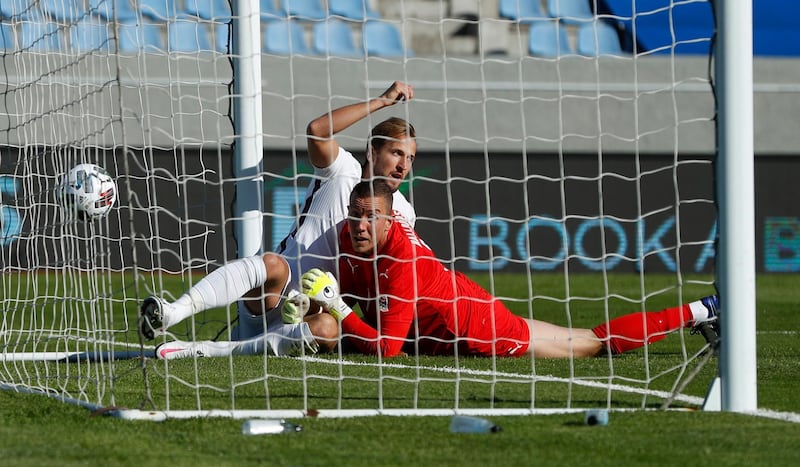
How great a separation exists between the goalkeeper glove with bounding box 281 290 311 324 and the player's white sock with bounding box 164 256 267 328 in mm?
177

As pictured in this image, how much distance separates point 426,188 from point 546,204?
192 cm

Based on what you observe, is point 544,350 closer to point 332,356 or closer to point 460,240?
point 332,356

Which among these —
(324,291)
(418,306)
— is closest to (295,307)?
(324,291)

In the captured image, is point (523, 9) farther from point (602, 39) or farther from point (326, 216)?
point (326, 216)

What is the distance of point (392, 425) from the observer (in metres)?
3.77

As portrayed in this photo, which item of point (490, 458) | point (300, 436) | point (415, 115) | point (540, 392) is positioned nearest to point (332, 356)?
point (540, 392)

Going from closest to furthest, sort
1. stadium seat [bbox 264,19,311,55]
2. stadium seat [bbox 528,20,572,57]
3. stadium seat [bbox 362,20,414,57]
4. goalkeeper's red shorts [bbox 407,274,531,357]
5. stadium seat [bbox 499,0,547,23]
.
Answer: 1. goalkeeper's red shorts [bbox 407,274,531,357]
2. stadium seat [bbox 264,19,311,55]
3. stadium seat [bbox 362,20,414,57]
4. stadium seat [bbox 528,20,572,57]
5. stadium seat [bbox 499,0,547,23]

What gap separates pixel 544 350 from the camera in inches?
241

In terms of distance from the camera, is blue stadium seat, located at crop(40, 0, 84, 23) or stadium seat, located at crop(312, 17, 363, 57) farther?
stadium seat, located at crop(312, 17, 363, 57)

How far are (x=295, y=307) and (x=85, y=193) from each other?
1.09 metres

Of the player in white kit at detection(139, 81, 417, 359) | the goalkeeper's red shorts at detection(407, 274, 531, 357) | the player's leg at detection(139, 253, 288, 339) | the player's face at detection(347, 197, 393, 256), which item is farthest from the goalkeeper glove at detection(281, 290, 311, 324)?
the goalkeeper's red shorts at detection(407, 274, 531, 357)

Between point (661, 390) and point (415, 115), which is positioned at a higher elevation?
point (415, 115)

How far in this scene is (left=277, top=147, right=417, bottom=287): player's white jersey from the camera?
240 inches

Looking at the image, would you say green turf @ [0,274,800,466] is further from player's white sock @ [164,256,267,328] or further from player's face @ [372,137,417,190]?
player's face @ [372,137,417,190]
